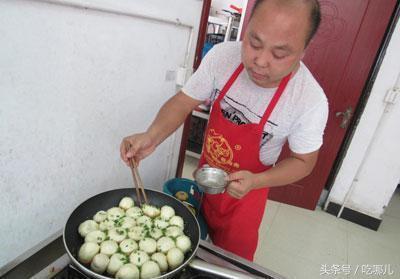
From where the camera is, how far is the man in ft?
2.69

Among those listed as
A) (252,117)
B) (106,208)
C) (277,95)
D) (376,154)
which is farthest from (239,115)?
(376,154)

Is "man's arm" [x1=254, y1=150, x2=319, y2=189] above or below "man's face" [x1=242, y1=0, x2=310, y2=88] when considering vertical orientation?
below

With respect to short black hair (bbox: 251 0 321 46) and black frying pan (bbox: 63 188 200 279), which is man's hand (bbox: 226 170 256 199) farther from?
short black hair (bbox: 251 0 321 46)

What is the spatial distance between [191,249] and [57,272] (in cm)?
36

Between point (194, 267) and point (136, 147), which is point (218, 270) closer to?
point (194, 267)

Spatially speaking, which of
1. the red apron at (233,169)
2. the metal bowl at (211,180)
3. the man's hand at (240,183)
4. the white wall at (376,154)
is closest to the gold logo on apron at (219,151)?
the red apron at (233,169)

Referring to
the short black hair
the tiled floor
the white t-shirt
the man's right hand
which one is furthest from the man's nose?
the tiled floor

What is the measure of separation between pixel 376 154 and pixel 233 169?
1886 millimetres

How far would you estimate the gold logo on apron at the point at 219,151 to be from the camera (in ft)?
3.84

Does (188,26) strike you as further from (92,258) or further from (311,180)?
(311,180)

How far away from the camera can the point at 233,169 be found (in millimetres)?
1184

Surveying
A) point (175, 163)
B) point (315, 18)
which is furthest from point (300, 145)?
point (175, 163)

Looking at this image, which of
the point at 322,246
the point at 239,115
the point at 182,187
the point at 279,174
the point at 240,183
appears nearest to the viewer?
the point at 240,183

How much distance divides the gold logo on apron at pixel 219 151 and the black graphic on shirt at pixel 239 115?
Result: 9cm
